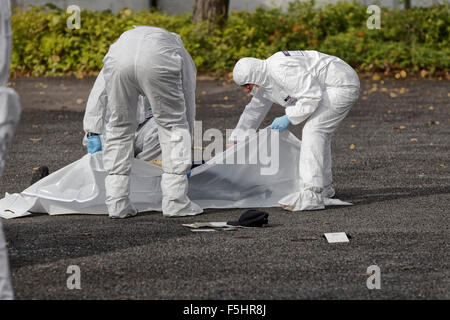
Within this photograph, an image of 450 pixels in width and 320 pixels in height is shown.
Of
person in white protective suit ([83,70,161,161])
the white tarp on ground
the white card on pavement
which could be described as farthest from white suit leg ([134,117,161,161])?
the white card on pavement

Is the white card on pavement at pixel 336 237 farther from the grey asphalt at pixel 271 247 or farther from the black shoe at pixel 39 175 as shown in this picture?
the black shoe at pixel 39 175

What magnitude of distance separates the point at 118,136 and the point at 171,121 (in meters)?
0.44

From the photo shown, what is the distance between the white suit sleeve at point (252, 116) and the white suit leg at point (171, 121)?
0.91 m

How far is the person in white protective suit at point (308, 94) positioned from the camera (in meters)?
7.34

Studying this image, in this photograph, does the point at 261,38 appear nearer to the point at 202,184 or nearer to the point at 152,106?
the point at 202,184

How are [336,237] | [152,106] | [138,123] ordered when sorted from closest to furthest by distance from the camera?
[336,237] → [152,106] → [138,123]

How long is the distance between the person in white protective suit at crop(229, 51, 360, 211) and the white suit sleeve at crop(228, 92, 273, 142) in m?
0.24

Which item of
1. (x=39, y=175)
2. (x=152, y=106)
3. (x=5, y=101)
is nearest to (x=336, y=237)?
(x=152, y=106)

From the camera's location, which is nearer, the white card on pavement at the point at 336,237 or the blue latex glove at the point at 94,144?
the white card on pavement at the point at 336,237

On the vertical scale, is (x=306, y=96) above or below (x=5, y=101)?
below

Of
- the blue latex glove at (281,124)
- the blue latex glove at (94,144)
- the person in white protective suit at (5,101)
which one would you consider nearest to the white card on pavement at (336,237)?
the blue latex glove at (281,124)

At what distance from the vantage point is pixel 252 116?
26.0 ft

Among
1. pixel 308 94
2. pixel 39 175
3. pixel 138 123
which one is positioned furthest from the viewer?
pixel 138 123

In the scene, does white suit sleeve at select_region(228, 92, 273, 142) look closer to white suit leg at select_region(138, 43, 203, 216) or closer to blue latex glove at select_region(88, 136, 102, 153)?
white suit leg at select_region(138, 43, 203, 216)
